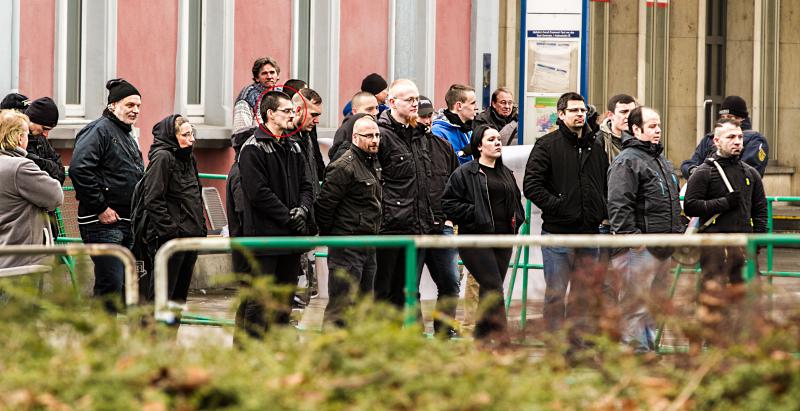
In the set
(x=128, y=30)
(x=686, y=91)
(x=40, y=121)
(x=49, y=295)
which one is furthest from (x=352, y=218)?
(x=686, y=91)

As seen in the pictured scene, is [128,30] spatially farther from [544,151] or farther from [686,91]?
[686,91]

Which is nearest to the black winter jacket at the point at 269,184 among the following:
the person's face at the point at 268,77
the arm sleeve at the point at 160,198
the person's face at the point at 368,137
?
the person's face at the point at 368,137

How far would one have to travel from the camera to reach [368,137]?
11055 mm

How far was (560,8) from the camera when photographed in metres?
15.3

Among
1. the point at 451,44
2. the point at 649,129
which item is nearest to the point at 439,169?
the point at 649,129

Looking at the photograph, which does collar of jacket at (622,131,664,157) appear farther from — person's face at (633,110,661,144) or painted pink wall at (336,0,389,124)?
painted pink wall at (336,0,389,124)

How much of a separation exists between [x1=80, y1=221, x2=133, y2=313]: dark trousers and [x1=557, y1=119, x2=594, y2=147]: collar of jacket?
2.85 metres

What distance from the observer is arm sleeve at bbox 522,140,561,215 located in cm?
1151

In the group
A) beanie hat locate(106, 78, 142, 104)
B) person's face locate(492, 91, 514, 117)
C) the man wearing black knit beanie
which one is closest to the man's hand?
the man wearing black knit beanie

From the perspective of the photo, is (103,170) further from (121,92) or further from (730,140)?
(730,140)

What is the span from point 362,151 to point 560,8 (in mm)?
4656

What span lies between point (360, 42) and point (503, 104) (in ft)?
21.0

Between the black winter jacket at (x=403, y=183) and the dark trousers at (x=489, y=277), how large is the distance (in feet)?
5.22

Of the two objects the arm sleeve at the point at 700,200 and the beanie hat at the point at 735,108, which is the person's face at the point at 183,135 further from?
the beanie hat at the point at 735,108
